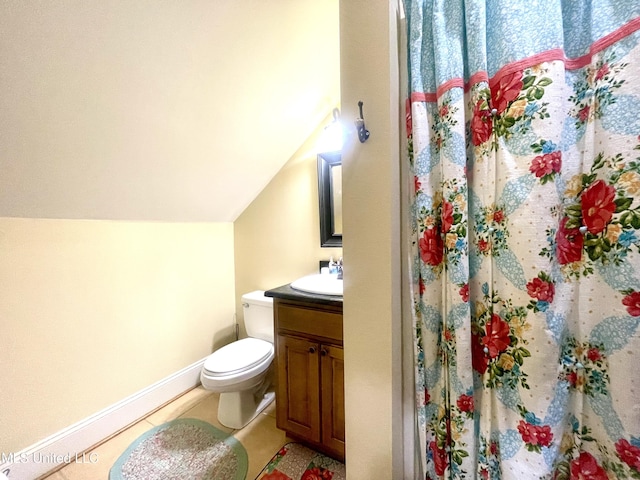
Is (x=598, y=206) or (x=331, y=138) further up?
(x=331, y=138)

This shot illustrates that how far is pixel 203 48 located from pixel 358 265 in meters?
1.19

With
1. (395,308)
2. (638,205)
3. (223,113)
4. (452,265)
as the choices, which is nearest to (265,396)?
(395,308)

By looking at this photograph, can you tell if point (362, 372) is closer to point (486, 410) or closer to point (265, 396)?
point (486, 410)

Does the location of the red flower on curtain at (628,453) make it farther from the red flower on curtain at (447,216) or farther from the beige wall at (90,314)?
the beige wall at (90,314)

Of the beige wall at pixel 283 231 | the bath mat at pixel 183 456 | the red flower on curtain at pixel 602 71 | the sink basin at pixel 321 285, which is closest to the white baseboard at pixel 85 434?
the bath mat at pixel 183 456

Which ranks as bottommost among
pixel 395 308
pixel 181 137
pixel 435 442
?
pixel 435 442

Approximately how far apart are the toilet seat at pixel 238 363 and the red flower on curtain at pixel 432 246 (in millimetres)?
1338

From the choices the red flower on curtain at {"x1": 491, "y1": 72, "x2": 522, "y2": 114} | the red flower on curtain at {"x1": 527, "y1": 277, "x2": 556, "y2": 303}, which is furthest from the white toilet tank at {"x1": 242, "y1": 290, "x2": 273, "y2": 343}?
the red flower on curtain at {"x1": 491, "y1": 72, "x2": 522, "y2": 114}

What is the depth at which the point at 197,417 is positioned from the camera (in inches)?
64.8

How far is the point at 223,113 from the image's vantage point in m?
1.38

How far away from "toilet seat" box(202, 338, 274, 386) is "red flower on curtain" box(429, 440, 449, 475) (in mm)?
1120

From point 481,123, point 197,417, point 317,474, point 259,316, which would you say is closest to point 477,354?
point 481,123

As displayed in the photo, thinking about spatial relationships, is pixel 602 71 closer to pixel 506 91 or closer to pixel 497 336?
pixel 506 91

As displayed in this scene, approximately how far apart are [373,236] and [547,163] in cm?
42
